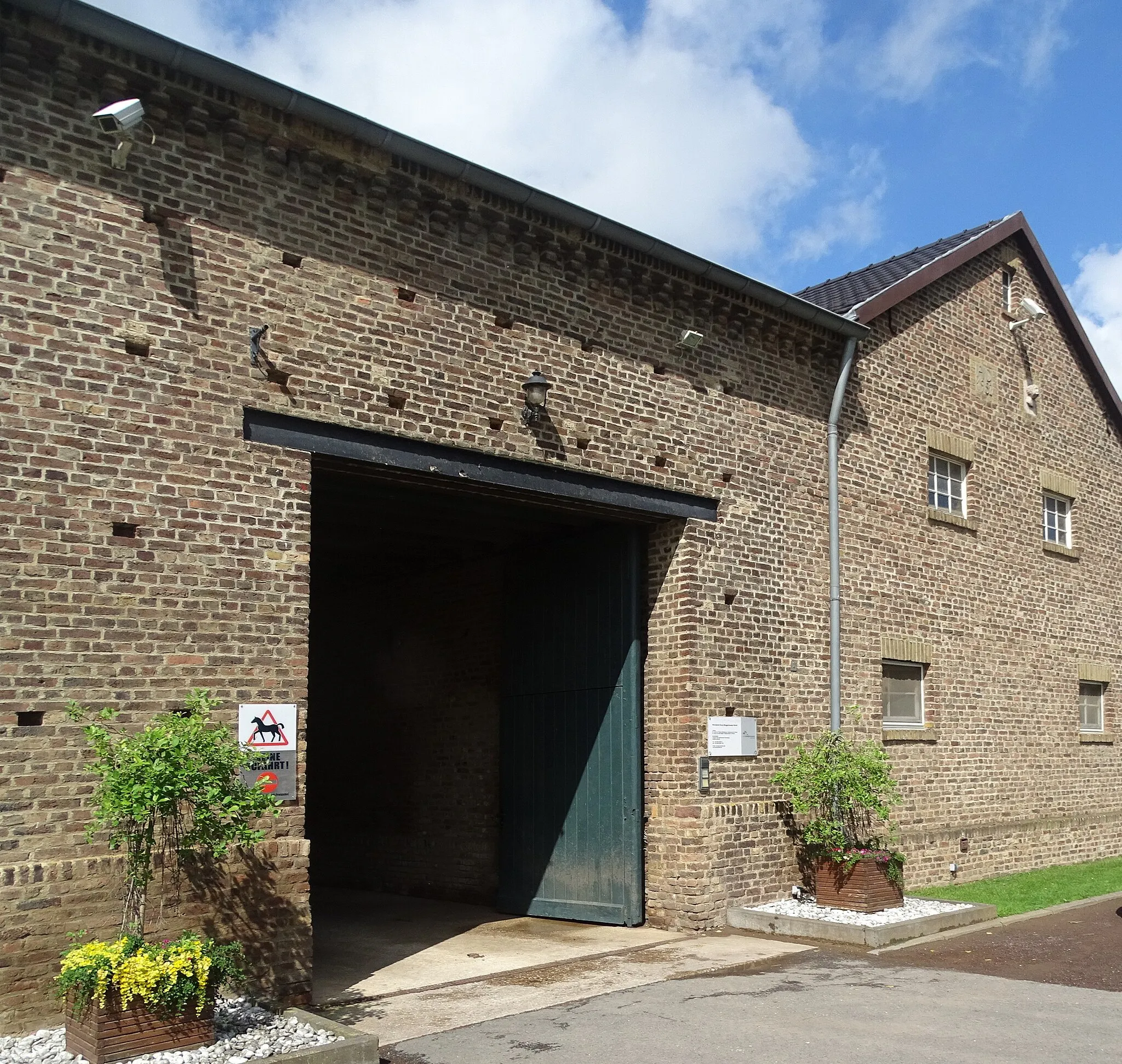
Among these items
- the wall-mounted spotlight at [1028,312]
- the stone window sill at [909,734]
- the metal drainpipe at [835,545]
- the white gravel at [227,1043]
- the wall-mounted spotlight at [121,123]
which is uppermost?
the wall-mounted spotlight at [1028,312]

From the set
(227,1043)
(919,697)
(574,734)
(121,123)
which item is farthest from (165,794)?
(919,697)

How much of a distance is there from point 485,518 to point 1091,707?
10.5m

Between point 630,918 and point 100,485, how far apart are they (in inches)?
254

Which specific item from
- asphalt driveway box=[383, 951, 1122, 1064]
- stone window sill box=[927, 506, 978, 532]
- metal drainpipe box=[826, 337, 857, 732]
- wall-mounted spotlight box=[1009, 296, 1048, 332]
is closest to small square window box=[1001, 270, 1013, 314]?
wall-mounted spotlight box=[1009, 296, 1048, 332]

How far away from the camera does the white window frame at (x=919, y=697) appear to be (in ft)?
43.5

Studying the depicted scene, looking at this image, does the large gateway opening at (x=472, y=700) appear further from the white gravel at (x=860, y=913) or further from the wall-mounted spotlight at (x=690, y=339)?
the wall-mounted spotlight at (x=690, y=339)

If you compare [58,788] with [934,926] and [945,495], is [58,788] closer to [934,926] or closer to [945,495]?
[934,926]

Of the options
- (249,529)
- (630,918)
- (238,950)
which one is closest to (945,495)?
(630,918)

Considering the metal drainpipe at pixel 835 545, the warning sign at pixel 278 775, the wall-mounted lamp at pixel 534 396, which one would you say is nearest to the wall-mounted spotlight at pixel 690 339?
the wall-mounted lamp at pixel 534 396

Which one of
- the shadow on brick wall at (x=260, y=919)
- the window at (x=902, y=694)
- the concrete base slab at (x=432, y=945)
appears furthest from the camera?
the window at (x=902, y=694)

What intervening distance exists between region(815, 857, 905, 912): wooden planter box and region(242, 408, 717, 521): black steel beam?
350cm

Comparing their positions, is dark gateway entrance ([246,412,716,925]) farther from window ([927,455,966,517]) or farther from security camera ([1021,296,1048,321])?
security camera ([1021,296,1048,321])

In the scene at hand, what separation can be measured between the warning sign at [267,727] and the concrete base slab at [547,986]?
180 cm

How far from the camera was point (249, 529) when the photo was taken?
8.12m
